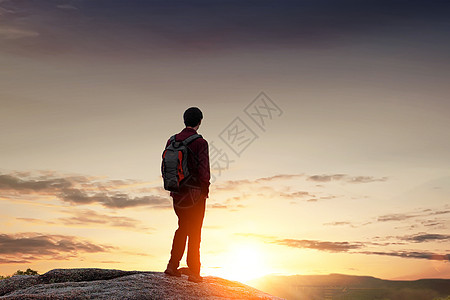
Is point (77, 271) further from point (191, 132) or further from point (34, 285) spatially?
point (191, 132)

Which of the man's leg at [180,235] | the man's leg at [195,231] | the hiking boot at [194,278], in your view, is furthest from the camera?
the hiking boot at [194,278]

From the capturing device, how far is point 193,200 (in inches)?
448

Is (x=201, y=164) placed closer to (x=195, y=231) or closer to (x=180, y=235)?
(x=195, y=231)

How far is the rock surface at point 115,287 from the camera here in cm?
1082

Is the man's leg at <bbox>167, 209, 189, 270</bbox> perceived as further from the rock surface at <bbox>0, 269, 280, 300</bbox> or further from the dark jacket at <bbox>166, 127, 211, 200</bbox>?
the rock surface at <bbox>0, 269, 280, 300</bbox>

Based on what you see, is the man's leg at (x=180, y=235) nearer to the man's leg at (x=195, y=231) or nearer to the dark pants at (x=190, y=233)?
the dark pants at (x=190, y=233)

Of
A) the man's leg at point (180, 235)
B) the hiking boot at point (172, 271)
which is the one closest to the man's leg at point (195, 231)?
the man's leg at point (180, 235)

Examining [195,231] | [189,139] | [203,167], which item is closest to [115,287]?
[195,231]

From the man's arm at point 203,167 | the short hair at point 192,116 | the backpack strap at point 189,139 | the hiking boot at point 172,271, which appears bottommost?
the hiking boot at point 172,271

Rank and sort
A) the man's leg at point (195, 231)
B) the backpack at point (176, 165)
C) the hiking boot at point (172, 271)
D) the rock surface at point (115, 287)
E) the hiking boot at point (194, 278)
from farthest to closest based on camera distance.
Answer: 1. the hiking boot at point (172, 271)
2. the hiking boot at point (194, 278)
3. the man's leg at point (195, 231)
4. the backpack at point (176, 165)
5. the rock surface at point (115, 287)

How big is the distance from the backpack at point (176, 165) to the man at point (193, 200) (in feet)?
0.35

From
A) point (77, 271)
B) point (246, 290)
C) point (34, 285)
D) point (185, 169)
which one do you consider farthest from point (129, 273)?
point (185, 169)

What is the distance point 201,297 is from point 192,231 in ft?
5.13

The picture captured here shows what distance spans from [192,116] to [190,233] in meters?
2.88
